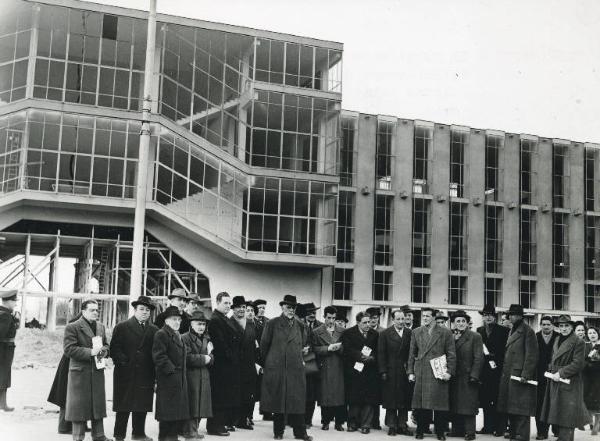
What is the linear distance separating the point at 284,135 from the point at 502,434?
90.4 ft

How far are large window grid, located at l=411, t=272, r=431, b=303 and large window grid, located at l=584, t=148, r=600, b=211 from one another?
1351 cm

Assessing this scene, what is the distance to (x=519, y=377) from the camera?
13.1 m

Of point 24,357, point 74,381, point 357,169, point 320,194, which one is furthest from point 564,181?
point 74,381

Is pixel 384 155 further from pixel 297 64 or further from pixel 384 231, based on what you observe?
pixel 297 64

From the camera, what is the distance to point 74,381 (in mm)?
10703

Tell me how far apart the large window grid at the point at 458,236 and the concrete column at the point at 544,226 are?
5394 mm

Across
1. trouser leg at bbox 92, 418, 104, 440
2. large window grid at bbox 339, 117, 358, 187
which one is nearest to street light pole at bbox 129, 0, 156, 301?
trouser leg at bbox 92, 418, 104, 440

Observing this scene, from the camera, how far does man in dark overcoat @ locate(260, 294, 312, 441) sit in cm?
1226

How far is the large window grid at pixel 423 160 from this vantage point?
4772cm

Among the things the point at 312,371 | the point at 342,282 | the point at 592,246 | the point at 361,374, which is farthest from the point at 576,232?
the point at 312,371

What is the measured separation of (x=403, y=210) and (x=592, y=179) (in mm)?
14764

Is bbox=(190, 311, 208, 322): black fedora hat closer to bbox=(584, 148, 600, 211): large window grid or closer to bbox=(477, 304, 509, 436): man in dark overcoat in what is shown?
bbox=(477, 304, 509, 436): man in dark overcoat

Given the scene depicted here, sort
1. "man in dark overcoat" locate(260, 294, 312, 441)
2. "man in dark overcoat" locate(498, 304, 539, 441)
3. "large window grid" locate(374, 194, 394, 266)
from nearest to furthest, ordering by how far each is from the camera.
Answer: "man in dark overcoat" locate(260, 294, 312, 441), "man in dark overcoat" locate(498, 304, 539, 441), "large window grid" locate(374, 194, 394, 266)

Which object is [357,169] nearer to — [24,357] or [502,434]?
[24,357]
